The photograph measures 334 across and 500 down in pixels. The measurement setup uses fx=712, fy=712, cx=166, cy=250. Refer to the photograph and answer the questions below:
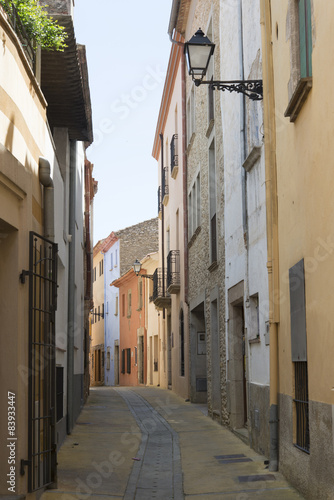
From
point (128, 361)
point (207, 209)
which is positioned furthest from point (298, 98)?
→ point (128, 361)

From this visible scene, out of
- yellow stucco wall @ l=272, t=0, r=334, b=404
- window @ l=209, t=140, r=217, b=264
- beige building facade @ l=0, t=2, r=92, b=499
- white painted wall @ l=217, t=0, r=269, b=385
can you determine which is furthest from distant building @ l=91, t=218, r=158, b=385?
yellow stucco wall @ l=272, t=0, r=334, b=404

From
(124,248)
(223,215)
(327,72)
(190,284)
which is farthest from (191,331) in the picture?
(124,248)

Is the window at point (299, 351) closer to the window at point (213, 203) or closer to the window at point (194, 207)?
the window at point (213, 203)

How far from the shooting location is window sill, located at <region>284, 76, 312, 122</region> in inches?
261

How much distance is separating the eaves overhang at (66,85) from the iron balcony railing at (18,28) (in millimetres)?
572

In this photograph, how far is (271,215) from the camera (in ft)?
28.2

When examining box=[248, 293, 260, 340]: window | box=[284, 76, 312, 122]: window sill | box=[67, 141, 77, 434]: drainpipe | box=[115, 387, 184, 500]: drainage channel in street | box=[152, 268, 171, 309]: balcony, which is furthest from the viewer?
box=[152, 268, 171, 309]: balcony

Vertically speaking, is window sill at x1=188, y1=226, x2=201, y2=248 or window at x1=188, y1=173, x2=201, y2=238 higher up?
window at x1=188, y1=173, x2=201, y2=238

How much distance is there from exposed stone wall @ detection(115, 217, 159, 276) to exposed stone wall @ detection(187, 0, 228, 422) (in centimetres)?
2202

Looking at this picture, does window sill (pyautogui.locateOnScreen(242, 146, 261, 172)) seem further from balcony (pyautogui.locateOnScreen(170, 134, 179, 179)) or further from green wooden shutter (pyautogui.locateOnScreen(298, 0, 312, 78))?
balcony (pyautogui.locateOnScreen(170, 134, 179, 179))

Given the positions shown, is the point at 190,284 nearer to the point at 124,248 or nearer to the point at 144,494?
the point at 144,494

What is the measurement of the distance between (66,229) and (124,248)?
29707 mm

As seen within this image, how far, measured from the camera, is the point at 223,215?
43.7ft

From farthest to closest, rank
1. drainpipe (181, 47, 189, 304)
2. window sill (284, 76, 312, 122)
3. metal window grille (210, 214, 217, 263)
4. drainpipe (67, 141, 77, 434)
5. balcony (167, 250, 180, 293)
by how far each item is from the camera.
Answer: balcony (167, 250, 180, 293) → drainpipe (181, 47, 189, 304) → metal window grille (210, 214, 217, 263) → drainpipe (67, 141, 77, 434) → window sill (284, 76, 312, 122)
